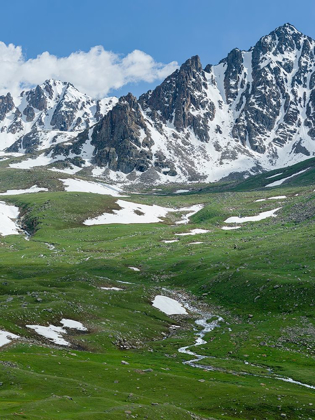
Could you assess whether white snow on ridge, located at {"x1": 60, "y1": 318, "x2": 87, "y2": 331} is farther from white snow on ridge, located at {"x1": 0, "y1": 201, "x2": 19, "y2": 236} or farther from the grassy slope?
white snow on ridge, located at {"x1": 0, "y1": 201, "x2": 19, "y2": 236}

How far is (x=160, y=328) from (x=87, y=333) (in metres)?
11.2

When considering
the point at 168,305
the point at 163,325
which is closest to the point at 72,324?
the point at 163,325

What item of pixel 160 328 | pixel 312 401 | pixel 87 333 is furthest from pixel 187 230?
pixel 312 401

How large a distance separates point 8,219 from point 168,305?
10357 centimetres

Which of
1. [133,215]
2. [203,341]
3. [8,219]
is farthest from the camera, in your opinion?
[133,215]

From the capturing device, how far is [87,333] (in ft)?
161

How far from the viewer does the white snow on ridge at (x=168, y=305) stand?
212ft

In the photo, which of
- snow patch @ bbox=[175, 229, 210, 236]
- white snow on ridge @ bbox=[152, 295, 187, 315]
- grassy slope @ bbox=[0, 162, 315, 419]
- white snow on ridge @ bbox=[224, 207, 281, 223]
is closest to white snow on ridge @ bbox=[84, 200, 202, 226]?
white snow on ridge @ bbox=[224, 207, 281, 223]

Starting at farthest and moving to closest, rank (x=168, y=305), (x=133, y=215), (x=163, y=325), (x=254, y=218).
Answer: (x=133, y=215)
(x=254, y=218)
(x=168, y=305)
(x=163, y=325)

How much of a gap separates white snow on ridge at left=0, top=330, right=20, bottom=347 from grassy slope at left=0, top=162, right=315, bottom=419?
3.30 feet

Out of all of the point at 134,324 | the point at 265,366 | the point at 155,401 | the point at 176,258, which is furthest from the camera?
the point at 176,258

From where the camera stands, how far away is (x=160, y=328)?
56.6 metres

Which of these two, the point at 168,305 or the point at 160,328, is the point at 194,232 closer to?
the point at 168,305

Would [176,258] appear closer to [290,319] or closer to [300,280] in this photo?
[300,280]
